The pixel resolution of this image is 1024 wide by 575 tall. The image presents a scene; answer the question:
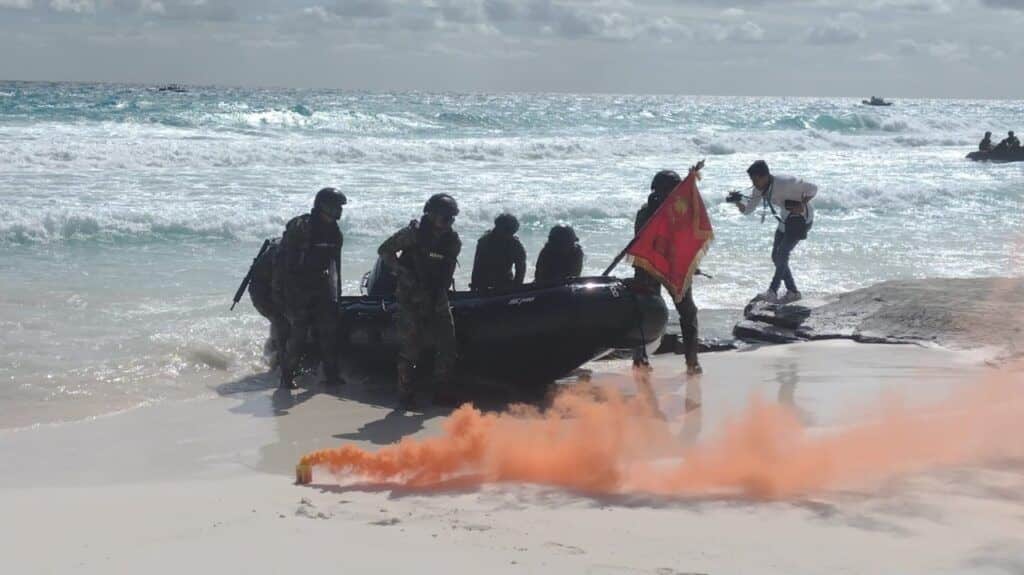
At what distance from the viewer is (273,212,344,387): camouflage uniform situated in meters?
8.63


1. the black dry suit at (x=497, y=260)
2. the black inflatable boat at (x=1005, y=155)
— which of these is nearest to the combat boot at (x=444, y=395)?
the black dry suit at (x=497, y=260)

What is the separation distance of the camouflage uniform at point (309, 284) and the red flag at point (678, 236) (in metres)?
2.21

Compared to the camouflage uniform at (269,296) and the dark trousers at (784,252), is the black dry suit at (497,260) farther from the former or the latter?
the dark trousers at (784,252)

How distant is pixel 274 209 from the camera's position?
1978 cm

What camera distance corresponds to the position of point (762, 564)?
4223 mm

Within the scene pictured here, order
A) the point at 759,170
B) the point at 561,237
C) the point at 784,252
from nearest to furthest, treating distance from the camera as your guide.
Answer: the point at 561,237 < the point at 759,170 < the point at 784,252

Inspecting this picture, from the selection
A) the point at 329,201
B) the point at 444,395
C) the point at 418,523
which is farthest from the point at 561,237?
the point at 418,523

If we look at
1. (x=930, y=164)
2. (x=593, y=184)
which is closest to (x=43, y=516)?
(x=593, y=184)

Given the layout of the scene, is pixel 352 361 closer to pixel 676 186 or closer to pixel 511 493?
pixel 676 186

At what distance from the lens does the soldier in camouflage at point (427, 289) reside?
7859 millimetres

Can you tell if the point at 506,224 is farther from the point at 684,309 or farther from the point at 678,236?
the point at 684,309

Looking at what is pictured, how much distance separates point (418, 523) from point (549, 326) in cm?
328

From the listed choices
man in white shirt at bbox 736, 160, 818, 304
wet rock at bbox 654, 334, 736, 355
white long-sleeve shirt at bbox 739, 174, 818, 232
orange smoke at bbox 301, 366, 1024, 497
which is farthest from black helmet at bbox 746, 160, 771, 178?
orange smoke at bbox 301, 366, 1024, 497

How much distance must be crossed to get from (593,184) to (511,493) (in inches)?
877
